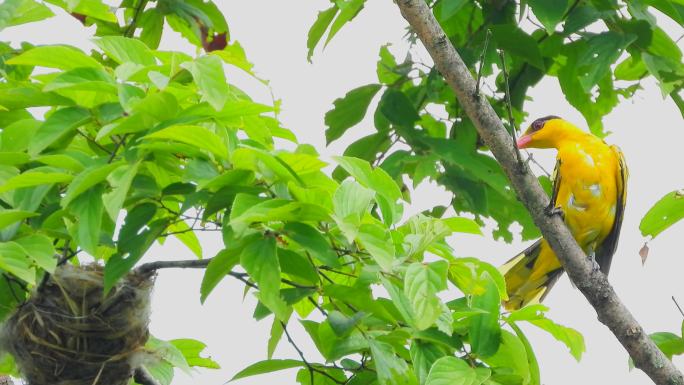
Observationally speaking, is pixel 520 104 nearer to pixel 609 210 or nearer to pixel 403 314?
pixel 609 210

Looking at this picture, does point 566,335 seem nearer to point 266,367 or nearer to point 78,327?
point 266,367

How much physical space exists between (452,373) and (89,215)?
80 cm

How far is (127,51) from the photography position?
2.22 m

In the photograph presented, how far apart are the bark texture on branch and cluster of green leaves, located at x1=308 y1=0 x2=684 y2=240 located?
1.16ft

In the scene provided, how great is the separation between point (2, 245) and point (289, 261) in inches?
22.2

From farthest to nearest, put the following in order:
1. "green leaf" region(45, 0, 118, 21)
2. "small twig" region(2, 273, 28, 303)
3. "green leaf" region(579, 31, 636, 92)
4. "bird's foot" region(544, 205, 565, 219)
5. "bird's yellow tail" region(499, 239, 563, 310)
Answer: "bird's yellow tail" region(499, 239, 563, 310), "green leaf" region(579, 31, 636, 92), "bird's foot" region(544, 205, 565, 219), "green leaf" region(45, 0, 118, 21), "small twig" region(2, 273, 28, 303)

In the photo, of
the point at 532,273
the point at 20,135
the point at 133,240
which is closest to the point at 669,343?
the point at 133,240

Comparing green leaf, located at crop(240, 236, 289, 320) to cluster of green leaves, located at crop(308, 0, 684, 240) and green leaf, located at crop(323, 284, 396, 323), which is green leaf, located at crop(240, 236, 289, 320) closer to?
green leaf, located at crop(323, 284, 396, 323)

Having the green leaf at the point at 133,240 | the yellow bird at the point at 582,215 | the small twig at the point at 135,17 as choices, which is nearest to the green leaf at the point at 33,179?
the green leaf at the point at 133,240

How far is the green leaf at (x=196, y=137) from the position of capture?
1.90 metres

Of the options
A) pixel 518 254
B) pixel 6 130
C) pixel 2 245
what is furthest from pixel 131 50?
pixel 518 254

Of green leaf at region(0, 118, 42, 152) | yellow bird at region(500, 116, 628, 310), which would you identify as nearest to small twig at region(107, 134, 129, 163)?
green leaf at region(0, 118, 42, 152)

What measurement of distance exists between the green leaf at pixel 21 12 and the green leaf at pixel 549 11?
5.42 ft

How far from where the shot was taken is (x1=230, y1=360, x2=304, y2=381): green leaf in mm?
2377
